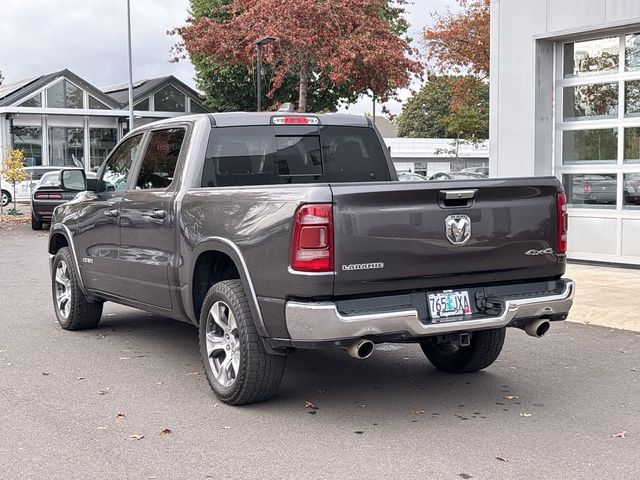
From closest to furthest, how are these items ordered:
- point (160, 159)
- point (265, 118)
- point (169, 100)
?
point (265, 118)
point (160, 159)
point (169, 100)

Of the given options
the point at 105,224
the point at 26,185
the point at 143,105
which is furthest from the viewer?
the point at 143,105

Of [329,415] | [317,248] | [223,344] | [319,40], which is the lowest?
[329,415]

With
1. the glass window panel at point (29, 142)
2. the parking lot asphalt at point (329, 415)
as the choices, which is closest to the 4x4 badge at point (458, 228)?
the parking lot asphalt at point (329, 415)

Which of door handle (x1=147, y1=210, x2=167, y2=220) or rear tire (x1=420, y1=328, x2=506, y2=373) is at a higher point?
door handle (x1=147, y1=210, x2=167, y2=220)

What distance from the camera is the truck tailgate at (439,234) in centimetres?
509

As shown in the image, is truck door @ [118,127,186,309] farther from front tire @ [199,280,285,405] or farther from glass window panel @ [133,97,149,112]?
glass window panel @ [133,97,149,112]

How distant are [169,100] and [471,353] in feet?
120

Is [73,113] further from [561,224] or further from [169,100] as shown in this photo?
[561,224]

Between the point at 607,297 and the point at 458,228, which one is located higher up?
the point at 458,228

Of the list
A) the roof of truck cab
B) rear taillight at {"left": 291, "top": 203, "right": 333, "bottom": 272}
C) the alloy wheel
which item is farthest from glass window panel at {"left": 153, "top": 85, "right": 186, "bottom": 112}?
rear taillight at {"left": 291, "top": 203, "right": 333, "bottom": 272}

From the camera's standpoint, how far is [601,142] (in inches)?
499

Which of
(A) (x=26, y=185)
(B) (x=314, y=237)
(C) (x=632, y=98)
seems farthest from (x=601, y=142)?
(A) (x=26, y=185)

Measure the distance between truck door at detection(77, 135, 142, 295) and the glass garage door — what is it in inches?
297

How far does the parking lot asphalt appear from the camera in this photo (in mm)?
4621
